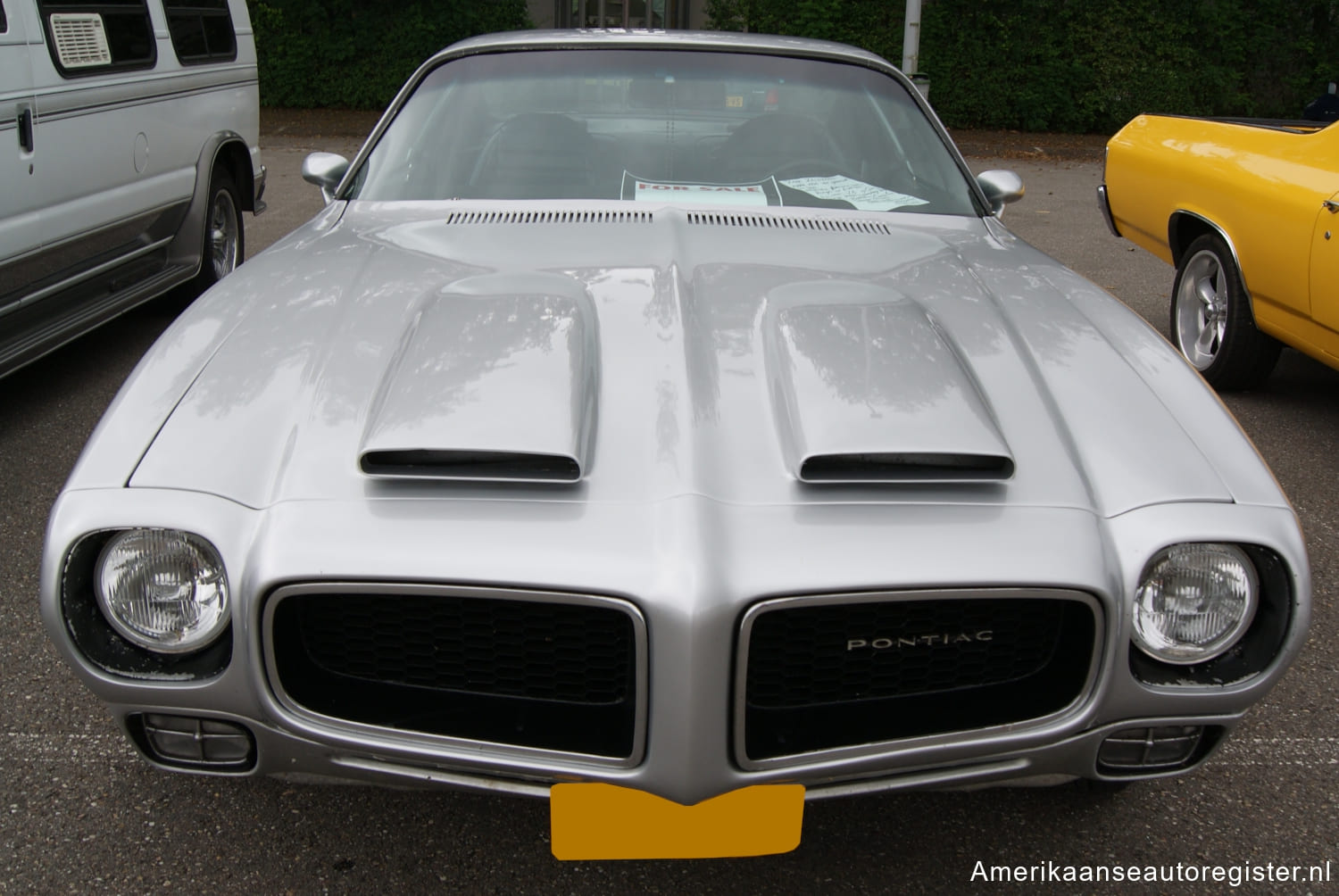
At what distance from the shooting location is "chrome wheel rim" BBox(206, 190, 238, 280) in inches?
228

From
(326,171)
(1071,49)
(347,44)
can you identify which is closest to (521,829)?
(326,171)

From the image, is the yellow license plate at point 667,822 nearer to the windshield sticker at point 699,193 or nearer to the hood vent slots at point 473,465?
the hood vent slots at point 473,465

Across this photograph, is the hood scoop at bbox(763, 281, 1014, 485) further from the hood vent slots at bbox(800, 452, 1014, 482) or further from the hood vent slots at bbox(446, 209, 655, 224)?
the hood vent slots at bbox(446, 209, 655, 224)

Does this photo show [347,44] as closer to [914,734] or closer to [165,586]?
[165,586]

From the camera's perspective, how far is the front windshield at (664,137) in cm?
303

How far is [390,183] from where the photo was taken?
3.04 metres

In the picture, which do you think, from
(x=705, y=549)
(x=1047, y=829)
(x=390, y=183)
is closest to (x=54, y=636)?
(x=705, y=549)

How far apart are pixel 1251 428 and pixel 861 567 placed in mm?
3500

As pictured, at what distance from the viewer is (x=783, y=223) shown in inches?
112

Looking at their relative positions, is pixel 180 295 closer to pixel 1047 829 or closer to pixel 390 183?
pixel 390 183

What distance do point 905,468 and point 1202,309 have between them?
3.79 meters

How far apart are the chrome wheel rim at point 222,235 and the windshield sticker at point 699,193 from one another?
3.52m

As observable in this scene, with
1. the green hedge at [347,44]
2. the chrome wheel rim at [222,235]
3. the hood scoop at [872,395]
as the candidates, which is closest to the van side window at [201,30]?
the chrome wheel rim at [222,235]

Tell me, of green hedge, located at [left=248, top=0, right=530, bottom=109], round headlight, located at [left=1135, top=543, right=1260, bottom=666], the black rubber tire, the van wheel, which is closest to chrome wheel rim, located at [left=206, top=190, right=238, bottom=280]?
the van wheel
